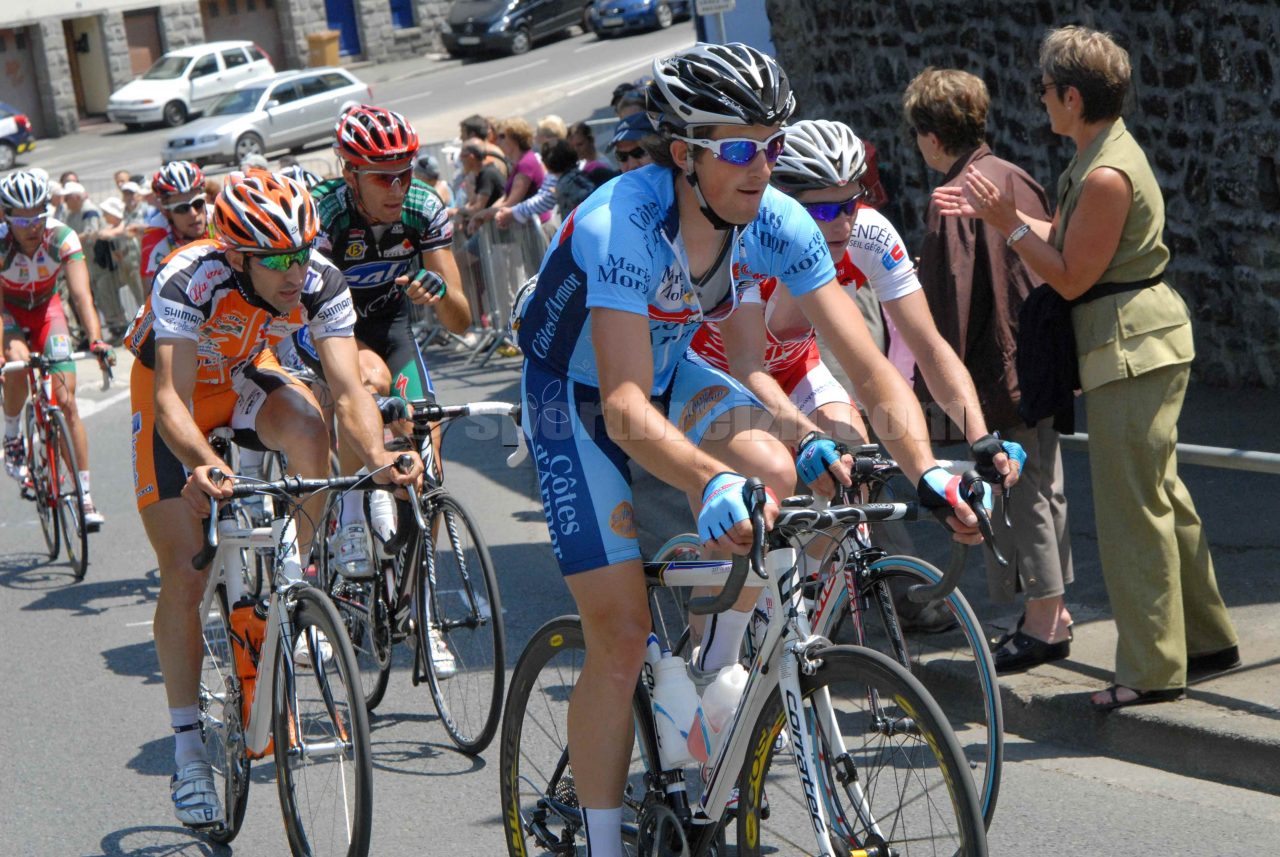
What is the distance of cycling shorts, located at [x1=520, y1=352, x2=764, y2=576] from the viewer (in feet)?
12.4

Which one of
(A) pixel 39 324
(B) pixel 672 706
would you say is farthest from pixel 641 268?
(A) pixel 39 324

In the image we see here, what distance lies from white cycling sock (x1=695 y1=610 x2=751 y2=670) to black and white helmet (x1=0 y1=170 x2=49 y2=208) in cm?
696

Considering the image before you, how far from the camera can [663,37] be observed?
40094 millimetres

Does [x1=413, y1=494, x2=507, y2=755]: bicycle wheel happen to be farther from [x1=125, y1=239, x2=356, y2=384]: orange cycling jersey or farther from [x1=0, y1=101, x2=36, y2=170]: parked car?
[x1=0, y1=101, x2=36, y2=170]: parked car

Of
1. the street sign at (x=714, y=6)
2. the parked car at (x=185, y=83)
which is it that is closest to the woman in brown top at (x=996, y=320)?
the street sign at (x=714, y=6)

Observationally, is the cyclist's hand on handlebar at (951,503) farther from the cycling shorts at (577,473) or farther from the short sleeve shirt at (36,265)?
the short sleeve shirt at (36,265)

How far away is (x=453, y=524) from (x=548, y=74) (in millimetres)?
32848

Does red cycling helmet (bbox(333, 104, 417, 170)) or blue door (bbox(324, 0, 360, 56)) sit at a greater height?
blue door (bbox(324, 0, 360, 56))

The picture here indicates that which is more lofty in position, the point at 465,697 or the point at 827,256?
the point at 827,256

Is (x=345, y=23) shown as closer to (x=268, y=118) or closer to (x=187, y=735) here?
(x=268, y=118)

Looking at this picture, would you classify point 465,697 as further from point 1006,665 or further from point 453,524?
point 1006,665

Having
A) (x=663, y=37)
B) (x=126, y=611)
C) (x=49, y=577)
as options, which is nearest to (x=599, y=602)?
(x=126, y=611)

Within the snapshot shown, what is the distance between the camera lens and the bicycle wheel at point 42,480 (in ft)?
31.3

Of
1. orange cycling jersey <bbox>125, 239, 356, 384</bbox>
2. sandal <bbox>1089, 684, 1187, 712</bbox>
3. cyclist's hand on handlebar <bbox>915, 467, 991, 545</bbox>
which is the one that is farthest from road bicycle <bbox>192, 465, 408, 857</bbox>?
sandal <bbox>1089, 684, 1187, 712</bbox>
